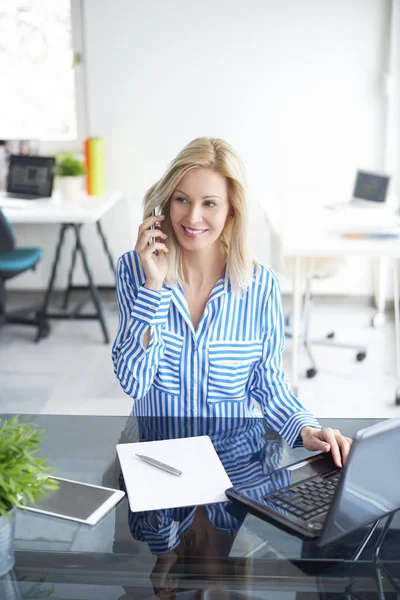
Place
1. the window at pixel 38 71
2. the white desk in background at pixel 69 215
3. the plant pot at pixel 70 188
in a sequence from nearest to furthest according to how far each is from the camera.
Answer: the white desk in background at pixel 69 215 → the plant pot at pixel 70 188 → the window at pixel 38 71

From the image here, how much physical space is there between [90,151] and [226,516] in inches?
134

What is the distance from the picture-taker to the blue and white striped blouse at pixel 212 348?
164 centimetres

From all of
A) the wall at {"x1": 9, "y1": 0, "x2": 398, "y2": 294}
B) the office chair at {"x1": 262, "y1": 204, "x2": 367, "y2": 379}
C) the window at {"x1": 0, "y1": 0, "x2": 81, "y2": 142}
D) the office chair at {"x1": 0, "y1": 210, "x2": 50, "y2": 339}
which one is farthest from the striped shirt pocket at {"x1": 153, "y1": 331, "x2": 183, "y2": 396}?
the window at {"x1": 0, "y1": 0, "x2": 81, "y2": 142}

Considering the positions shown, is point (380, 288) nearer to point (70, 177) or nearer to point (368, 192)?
point (368, 192)

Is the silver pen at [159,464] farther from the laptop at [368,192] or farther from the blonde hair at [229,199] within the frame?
the laptop at [368,192]

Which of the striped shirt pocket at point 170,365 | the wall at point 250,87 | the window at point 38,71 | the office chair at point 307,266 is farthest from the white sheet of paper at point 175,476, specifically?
the window at point 38,71

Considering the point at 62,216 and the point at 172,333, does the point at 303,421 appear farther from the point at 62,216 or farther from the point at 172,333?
the point at 62,216

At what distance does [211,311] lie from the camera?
1.66 meters

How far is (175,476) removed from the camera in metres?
1.24

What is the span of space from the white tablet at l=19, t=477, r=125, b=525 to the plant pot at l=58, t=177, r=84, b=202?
3.10m

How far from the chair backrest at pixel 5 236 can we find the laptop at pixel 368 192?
5.28ft

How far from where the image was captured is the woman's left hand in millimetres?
1289

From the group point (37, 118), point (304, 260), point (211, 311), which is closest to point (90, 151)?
point (37, 118)

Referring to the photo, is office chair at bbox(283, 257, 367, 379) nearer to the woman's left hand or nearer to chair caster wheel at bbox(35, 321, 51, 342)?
chair caster wheel at bbox(35, 321, 51, 342)
